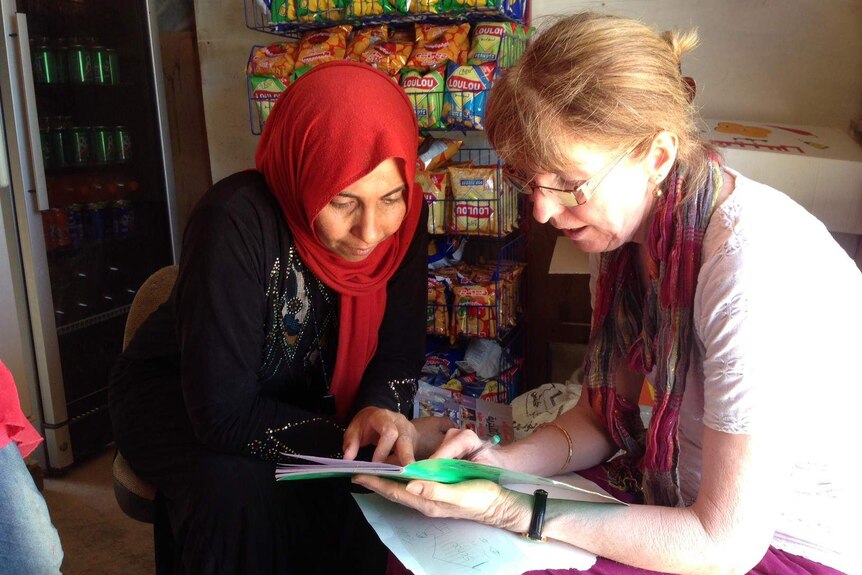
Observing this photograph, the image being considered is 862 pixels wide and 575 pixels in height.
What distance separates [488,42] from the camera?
7.15ft

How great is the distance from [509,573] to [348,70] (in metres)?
0.98

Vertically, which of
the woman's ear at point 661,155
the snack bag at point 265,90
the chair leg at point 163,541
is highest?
→ the snack bag at point 265,90

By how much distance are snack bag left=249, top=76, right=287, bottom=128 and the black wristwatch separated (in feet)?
5.69

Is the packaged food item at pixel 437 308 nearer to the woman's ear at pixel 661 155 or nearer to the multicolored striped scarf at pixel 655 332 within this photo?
the multicolored striped scarf at pixel 655 332

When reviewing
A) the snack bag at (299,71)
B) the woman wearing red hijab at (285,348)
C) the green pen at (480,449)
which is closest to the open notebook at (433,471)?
the green pen at (480,449)

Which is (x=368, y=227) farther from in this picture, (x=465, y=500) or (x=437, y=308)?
(x=437, y=308)

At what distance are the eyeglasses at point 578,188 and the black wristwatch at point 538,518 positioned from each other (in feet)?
1.39

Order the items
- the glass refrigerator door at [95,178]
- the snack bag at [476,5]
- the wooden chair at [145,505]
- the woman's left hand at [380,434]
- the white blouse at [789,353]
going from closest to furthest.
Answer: the white blouse at [789,353], the woman's left hand at [380,434], the wooden chair at [145,505], the snack bag at [476,5], the glass refrigerator door at [95,178]

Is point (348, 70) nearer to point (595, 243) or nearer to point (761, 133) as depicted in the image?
point (595, 243)

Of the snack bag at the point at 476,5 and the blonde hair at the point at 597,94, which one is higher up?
the snack bag at the point at 476,5

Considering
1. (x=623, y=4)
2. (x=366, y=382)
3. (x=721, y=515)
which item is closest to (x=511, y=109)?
(x=721, y=515)

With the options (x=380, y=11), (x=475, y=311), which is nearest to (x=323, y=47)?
(x=380, y=11)

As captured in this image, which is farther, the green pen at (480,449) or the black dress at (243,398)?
the black dress at (243,398)

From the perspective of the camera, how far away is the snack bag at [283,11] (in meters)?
2.30
